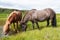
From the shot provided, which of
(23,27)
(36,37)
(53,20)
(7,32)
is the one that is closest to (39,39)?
(36,37)

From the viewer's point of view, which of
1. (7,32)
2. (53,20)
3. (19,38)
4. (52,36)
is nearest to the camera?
(52,36)

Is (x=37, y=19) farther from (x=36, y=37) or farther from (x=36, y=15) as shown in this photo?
(x=36, y=37)

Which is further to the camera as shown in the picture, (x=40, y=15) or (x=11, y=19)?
(x=40, y=15)

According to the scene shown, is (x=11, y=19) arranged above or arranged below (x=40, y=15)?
below

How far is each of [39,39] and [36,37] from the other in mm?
448

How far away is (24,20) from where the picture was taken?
17.4m

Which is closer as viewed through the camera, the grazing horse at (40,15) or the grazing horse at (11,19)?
the grazing horse at (11,19)

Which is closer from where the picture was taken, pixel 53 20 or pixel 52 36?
pixel 52 36

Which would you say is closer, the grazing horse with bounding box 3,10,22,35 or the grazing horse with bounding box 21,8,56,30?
the grazing horse with bounding box 3,10,22,35

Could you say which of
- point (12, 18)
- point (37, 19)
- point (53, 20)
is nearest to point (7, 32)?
point (12, 18)

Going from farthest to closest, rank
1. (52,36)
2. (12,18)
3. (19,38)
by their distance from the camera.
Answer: (12,18) → (19,38) → (52,36)

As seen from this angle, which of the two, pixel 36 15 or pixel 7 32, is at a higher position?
pixel 36 15

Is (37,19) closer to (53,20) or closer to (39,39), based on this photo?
(53,20)

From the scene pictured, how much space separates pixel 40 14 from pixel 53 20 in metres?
1.34
